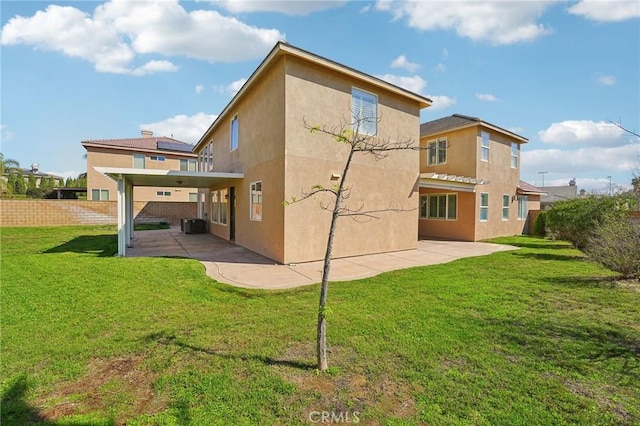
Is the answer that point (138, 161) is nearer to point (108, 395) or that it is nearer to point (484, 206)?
point (484, 206)

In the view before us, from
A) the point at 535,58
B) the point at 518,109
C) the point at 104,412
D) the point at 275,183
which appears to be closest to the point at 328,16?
the point at 275,183

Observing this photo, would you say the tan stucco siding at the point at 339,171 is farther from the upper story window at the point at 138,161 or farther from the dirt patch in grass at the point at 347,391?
the upper story window at the point at 138,161

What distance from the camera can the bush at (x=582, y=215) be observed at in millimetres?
10586

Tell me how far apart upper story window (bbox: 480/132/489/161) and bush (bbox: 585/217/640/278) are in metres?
9.17

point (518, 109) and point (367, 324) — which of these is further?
point (518, 109)

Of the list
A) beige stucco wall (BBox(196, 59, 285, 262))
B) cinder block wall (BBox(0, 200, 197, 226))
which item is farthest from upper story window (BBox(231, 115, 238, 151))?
cinder block wall (BBox(0, 200, 197, 226))

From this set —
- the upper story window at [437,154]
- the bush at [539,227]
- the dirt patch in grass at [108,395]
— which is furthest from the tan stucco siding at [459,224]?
the dirt patch in grass at [108,395]

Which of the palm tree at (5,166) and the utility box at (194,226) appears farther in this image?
the palm tree at (5,166)

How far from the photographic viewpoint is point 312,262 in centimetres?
952

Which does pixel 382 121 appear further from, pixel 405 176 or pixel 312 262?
pixel 312 262

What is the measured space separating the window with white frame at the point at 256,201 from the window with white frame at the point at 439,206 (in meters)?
11.3

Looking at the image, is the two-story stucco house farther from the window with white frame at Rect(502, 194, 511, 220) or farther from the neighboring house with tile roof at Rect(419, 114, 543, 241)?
the window with white frame at Rect(502, 194, 511, 220)

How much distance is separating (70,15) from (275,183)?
6.96 m

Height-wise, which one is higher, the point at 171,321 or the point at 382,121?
the point at 382,121
